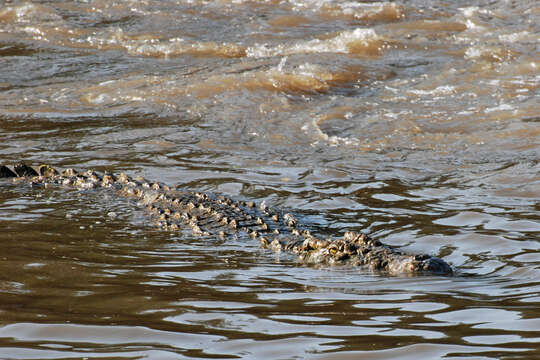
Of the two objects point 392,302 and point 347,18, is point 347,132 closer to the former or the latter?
point 392,302

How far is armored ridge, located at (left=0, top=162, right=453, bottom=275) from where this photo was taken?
4309 mm

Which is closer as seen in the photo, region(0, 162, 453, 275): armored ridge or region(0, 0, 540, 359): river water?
region(0, 0, 540, 359): river water

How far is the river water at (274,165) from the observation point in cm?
301

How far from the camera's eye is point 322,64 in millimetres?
11773

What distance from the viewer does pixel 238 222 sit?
5.38m

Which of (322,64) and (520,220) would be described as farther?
(322,64)

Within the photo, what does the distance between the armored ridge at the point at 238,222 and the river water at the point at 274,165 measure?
119 millimetres

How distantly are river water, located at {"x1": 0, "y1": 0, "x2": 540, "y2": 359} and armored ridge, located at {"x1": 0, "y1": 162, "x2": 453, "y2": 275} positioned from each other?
0.39 feet

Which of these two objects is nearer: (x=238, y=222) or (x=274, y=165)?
→ (x=238, y=222)

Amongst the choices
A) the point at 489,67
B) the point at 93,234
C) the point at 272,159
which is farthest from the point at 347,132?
the point at 93,234

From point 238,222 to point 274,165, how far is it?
2301 mm

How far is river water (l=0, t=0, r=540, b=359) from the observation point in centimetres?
301

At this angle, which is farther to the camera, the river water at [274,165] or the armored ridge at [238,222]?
the armored ridge at [238,222]

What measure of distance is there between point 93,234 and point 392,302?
7.98 feet
